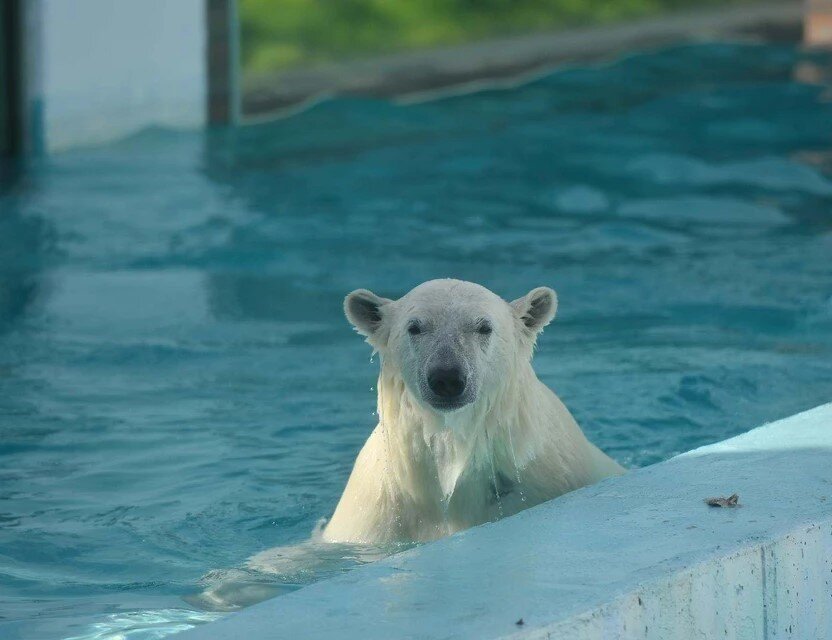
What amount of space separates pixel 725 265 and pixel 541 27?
6.16m

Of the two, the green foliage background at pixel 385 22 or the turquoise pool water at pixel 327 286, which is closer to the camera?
the turquoise pool water at pixel 327 286

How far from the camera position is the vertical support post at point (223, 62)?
11.4 metres

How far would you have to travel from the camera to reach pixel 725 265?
296 inches

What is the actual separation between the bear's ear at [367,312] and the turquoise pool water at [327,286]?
2.06ft

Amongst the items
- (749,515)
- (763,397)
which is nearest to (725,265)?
(763,397)

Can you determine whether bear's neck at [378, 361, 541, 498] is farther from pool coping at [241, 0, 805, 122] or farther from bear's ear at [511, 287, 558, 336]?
pool coping at [241, 0, 805, 122]

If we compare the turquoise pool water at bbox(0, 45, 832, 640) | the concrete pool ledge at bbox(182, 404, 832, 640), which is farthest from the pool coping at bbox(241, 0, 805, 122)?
the concrete pool ledge at bbox(182, 404, 832, 640)

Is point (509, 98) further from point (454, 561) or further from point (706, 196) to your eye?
point (454, 561)

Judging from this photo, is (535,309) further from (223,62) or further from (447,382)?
(223,62)

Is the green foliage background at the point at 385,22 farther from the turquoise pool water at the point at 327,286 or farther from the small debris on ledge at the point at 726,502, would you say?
the small debris on ledge at the point at 726,502

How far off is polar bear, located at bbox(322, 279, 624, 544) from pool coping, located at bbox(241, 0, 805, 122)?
26.8 ft

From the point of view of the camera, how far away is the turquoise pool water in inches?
183

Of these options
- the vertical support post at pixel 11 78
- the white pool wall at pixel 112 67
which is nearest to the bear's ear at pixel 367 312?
the white pool wall at pixel 112 67

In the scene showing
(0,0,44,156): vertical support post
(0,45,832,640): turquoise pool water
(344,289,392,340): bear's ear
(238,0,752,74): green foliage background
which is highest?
(238,0,752,74): green foliage background
